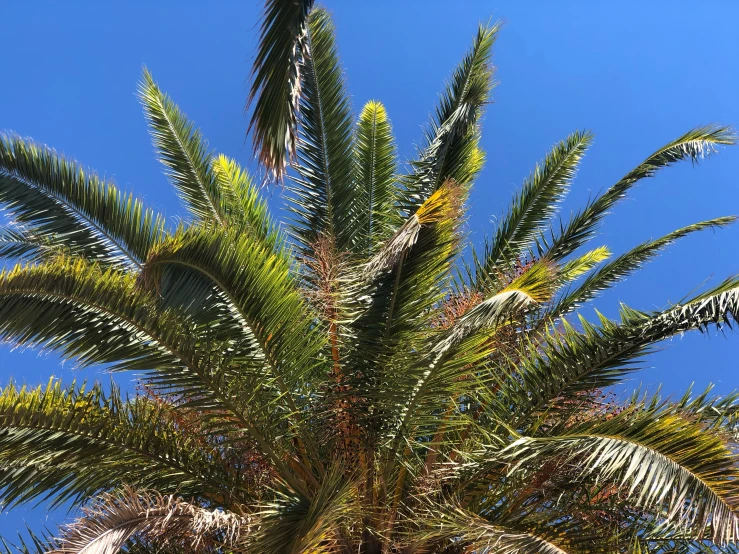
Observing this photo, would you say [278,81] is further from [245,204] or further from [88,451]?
[245,204]

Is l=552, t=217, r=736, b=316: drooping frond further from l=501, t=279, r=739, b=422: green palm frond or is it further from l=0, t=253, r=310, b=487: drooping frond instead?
l=0, t=253, r=310, b=487: drooping frond

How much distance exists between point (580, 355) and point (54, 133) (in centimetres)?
2518

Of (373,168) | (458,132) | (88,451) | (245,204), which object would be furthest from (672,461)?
(245,204)

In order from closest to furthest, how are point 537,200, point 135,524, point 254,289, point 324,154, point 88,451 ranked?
1. point 135,524
2. point 254,289
3. point 88,451
4. point 324,154
5. point 537,200

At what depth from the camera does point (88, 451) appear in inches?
230

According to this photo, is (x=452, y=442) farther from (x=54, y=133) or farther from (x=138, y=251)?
(x=54, y=133)

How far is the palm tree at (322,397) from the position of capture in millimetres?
4727

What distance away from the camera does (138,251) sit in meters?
7.34

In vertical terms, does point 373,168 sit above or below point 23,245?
above

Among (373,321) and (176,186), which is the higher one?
(176,186)

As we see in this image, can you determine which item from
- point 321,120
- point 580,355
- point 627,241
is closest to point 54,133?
point 627,241

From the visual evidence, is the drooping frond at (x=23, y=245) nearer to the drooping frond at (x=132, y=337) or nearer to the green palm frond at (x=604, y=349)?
the drooping frond at (x=132, y=337)

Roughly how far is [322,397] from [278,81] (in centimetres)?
282

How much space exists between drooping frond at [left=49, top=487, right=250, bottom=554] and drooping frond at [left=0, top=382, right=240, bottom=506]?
735mm
